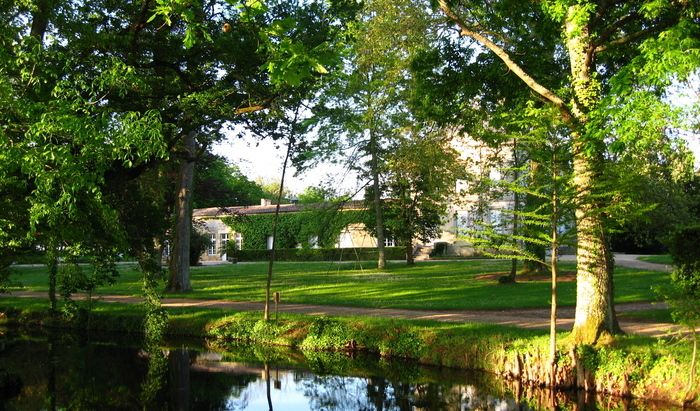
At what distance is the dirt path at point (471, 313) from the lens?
1327cm

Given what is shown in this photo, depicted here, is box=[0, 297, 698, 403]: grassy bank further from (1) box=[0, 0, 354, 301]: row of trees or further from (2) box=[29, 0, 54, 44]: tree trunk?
(2) box=[29, 0, 54, 44]: tree trunk

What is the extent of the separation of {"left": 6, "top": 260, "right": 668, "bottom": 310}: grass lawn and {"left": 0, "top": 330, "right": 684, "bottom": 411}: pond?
2.61 metres

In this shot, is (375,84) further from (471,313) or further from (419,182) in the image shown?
(419,182)

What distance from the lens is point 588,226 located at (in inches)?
418

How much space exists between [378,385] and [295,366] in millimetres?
2325

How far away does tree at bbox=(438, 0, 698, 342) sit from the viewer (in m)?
8.73

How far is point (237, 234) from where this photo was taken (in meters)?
56.6

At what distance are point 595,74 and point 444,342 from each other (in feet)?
18.9

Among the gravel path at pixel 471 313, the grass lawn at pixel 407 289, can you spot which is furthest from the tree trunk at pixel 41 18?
the gravel path at pixel 471 313

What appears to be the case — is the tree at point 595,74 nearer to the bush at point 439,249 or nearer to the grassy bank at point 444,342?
the grassy bank at point 444,342

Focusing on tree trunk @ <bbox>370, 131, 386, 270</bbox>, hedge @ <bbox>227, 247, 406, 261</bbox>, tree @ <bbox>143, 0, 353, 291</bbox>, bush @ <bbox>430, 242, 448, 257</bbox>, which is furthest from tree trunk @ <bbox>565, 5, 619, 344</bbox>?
bush @ <bbox>430, 242, 448, 257</bbox>

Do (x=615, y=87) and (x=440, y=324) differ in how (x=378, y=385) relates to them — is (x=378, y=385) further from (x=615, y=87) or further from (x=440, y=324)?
(x=615, y=87)

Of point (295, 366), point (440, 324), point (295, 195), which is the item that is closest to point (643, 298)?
point (440, 324)

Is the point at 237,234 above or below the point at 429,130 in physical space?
below
